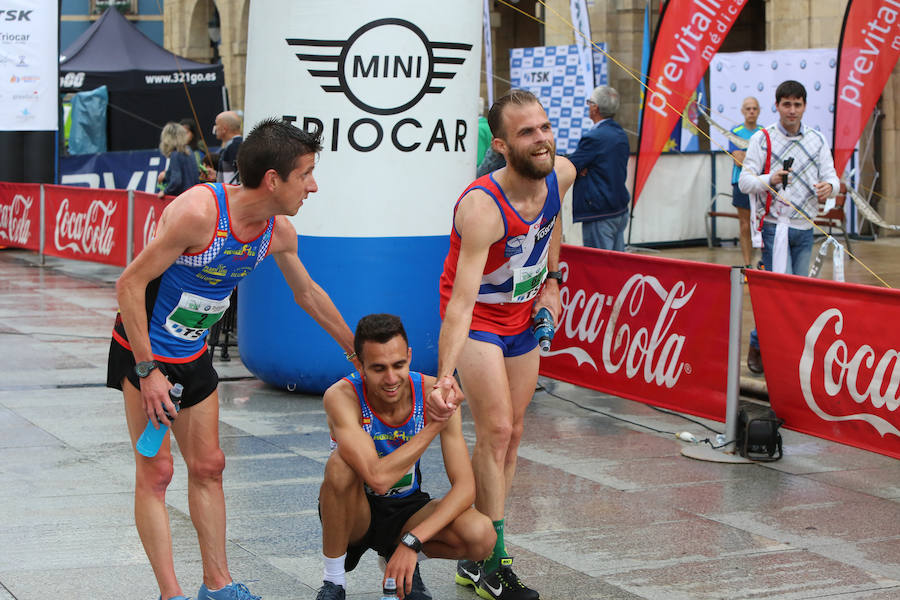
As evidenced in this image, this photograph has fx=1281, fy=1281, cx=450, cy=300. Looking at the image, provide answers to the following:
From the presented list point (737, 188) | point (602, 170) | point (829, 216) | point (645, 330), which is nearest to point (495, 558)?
point (645, 330)

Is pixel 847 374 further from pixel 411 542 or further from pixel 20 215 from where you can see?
pixel 20 215

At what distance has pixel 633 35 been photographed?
23.1 meters

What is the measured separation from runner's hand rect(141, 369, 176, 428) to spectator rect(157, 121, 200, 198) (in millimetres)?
10165

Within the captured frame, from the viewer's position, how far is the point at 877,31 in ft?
37.4

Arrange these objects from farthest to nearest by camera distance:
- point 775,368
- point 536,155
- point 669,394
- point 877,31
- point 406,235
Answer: point 877,31, point 406,235, point 669,394, point 775,368, point 536,155

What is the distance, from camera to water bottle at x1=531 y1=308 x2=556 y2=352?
523 centimetres

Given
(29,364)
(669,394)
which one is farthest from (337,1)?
(29,364)

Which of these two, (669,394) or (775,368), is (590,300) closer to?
(669,394)

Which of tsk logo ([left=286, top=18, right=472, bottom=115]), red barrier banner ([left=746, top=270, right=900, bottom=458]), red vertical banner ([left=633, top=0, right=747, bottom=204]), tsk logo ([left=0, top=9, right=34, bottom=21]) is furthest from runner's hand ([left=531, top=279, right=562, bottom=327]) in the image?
tsk logo ([left=0, top=9, right=34, bottom=21])

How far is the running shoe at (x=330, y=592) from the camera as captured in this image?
4.55 metres

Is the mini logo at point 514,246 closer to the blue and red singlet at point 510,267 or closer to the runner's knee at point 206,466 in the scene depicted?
the blue and red singlet at point 510,267

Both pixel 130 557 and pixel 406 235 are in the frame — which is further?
pixel 406 235

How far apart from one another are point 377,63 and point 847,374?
347cm

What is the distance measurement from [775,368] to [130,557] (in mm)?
3636
